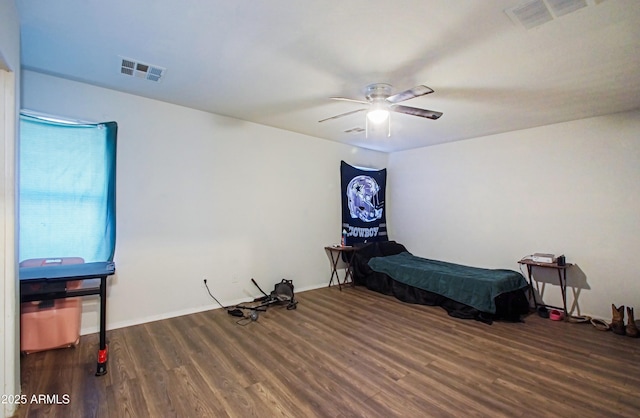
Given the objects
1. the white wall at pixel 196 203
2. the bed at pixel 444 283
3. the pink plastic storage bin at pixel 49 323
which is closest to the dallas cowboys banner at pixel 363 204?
the bed at pixel 444 283

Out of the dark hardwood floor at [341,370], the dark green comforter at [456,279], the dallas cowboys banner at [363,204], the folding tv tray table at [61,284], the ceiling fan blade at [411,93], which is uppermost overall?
the ceiling fan blade at [411,93]

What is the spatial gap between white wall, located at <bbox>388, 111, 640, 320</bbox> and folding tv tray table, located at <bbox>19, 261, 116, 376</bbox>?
4835mm

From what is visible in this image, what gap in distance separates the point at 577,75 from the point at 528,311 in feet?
9.47

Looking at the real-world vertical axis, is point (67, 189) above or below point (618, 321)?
above

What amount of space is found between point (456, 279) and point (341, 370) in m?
2.27

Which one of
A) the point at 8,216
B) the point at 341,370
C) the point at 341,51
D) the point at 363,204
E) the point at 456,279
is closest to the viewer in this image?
the point at 8,216

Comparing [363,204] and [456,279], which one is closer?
[456,279]

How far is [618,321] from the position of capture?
10.5 ft

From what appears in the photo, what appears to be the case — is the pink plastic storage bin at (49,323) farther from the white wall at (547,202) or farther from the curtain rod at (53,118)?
the white wall at (547,202)

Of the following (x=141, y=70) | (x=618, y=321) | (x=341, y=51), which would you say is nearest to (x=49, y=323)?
(x=141, y=70)

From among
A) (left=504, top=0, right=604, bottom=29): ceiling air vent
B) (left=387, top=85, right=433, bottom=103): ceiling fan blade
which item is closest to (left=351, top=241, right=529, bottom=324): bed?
(left=387, top=85, right=433, bottom=103): ceiling fan blade

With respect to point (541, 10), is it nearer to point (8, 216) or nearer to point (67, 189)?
point (8, 216)

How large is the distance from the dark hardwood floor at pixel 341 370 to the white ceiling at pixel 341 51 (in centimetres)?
250

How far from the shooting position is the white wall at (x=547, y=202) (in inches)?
136
